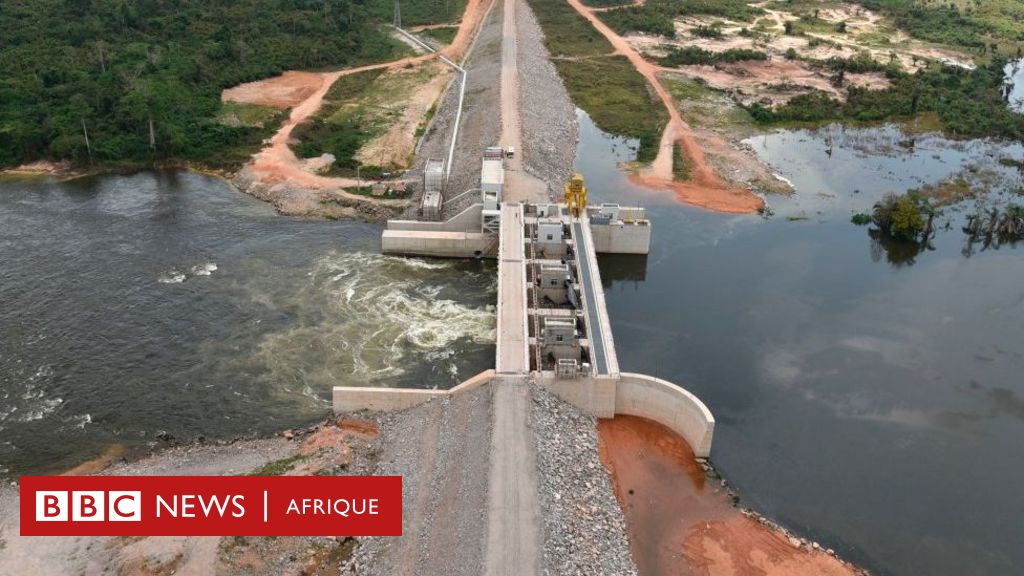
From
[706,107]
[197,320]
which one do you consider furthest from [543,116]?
[197,320]

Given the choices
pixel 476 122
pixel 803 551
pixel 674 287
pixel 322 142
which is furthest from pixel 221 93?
pixel 803 551

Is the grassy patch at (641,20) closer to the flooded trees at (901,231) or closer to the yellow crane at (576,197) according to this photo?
the flooded trees at (901,231)

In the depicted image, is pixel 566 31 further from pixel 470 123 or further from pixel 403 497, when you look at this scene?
pixel 403 497

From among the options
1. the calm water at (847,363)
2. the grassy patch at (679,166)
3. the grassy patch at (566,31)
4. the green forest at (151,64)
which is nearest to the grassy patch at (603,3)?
the grassy patch at (566,31)

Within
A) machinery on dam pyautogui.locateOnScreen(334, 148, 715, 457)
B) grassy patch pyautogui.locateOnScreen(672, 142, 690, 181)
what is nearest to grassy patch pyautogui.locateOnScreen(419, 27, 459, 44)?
grassy patch pyautogui.locateOnScreen(672, 142, 690, 181)

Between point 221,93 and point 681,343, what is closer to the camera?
point 681,343

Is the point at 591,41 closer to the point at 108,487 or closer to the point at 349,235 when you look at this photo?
the point at 349,235
